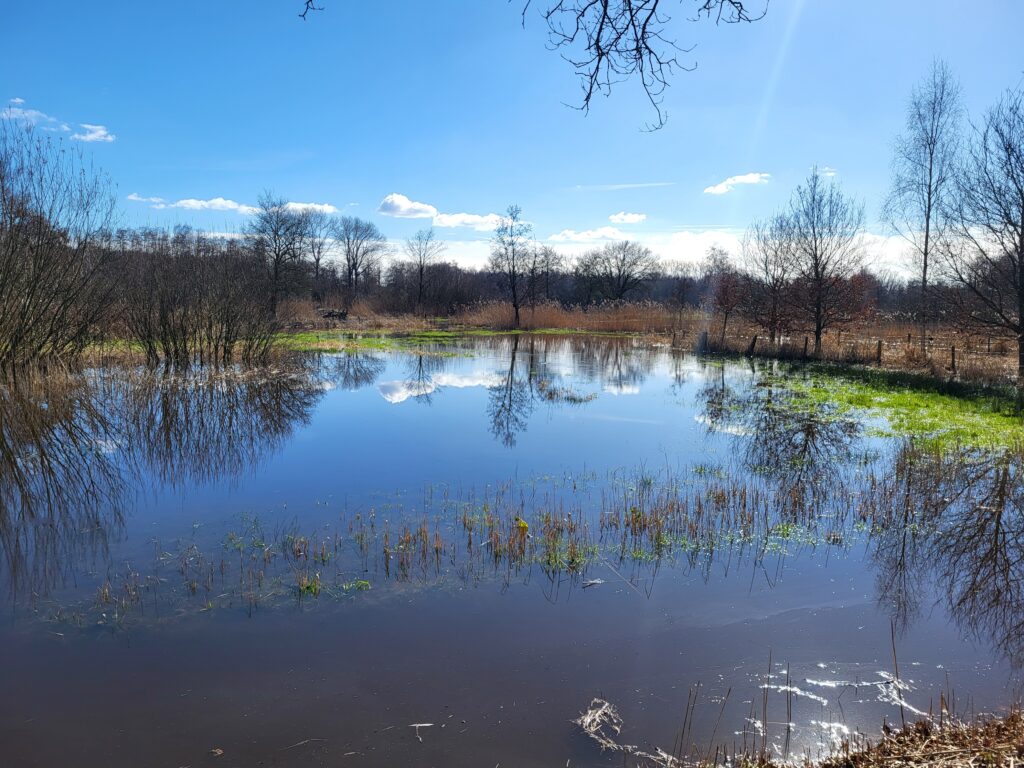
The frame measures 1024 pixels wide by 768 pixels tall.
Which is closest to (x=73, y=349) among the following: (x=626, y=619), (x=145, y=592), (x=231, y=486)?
(x=231, y=486)

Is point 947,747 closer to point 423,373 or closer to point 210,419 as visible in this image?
point 210,419

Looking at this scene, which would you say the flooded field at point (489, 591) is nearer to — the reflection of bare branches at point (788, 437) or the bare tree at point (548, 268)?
the reflection of bare branches at point (788, 437)

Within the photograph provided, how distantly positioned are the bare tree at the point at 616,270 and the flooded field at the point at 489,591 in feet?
173

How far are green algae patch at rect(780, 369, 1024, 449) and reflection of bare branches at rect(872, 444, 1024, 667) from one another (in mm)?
1566

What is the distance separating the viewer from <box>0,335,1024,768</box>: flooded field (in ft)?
11.8

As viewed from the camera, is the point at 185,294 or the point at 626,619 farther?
the point at 185,294

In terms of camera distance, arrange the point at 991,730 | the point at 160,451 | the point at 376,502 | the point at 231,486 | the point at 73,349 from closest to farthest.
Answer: the point at 991,730 < the point at 376,502 < the point at 231,486 < the point at 160,451 < the point at 73,349

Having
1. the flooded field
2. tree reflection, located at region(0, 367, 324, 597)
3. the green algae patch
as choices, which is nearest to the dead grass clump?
the flooded field

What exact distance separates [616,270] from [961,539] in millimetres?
58831

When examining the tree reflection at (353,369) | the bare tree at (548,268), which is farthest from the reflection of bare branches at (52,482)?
the bare tree at (548,268)

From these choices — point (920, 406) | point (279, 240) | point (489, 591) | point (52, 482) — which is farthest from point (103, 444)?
point (279, 240)

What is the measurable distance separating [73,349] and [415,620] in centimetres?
1505

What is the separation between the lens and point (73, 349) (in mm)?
15625

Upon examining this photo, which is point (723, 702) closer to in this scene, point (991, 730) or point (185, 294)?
point (991, 730)
